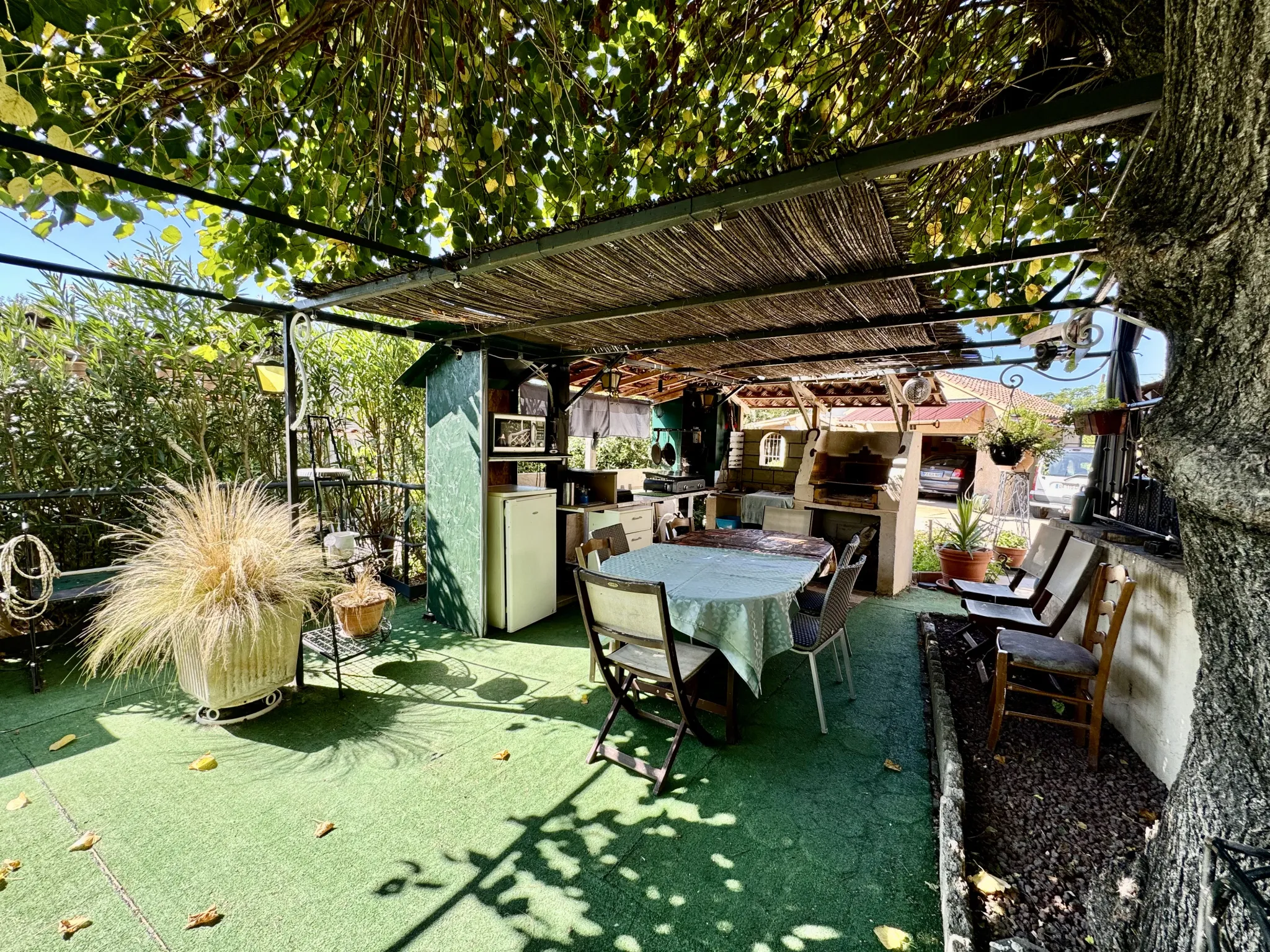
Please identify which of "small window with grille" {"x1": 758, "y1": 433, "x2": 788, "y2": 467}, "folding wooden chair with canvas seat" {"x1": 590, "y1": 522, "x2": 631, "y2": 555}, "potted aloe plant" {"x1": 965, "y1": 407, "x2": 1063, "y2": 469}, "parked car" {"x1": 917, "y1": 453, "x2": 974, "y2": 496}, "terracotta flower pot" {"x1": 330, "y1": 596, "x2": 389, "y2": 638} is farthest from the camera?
"parked car" {"x1": 917, "y1": 453, "x2": 974, "y2": 496}

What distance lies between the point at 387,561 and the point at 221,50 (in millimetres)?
4911

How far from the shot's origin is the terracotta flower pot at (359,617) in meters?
4.08

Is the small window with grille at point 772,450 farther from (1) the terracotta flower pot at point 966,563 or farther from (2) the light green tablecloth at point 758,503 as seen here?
(1) the terracotta flower pot at point 966,563

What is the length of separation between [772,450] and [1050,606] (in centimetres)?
426

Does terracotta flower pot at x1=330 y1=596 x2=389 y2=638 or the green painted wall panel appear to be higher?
the green painted wall panel

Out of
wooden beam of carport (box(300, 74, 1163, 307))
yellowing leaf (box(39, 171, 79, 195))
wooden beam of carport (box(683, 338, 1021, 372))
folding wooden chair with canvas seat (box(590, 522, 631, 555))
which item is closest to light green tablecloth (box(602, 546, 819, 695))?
folding wooden chair with canvas seat (box(590, 522, 631, 555))

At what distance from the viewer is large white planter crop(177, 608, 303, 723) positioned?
9.14ft

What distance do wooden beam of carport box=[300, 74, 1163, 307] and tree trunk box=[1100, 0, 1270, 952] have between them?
95 millimetres

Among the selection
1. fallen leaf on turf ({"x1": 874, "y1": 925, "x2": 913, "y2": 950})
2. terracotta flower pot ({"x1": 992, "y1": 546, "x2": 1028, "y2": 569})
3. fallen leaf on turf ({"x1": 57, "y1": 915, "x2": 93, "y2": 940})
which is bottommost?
fallen leaf on turf ({"x1": 874, "y1": 925, "x2": 913, "y2": 950})

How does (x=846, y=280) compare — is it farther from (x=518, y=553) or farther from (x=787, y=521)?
(x=518, y=553)

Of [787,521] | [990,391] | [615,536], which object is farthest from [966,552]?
[990,391]

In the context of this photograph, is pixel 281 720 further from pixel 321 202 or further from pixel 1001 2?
pixel 1001 2

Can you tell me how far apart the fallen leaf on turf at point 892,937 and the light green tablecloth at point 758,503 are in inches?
195

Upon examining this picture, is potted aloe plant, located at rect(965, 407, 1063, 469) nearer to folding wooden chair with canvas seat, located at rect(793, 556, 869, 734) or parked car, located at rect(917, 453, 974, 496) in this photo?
folding wooden chair with canvas seat, located at rect(793, 556, 869, 734)
